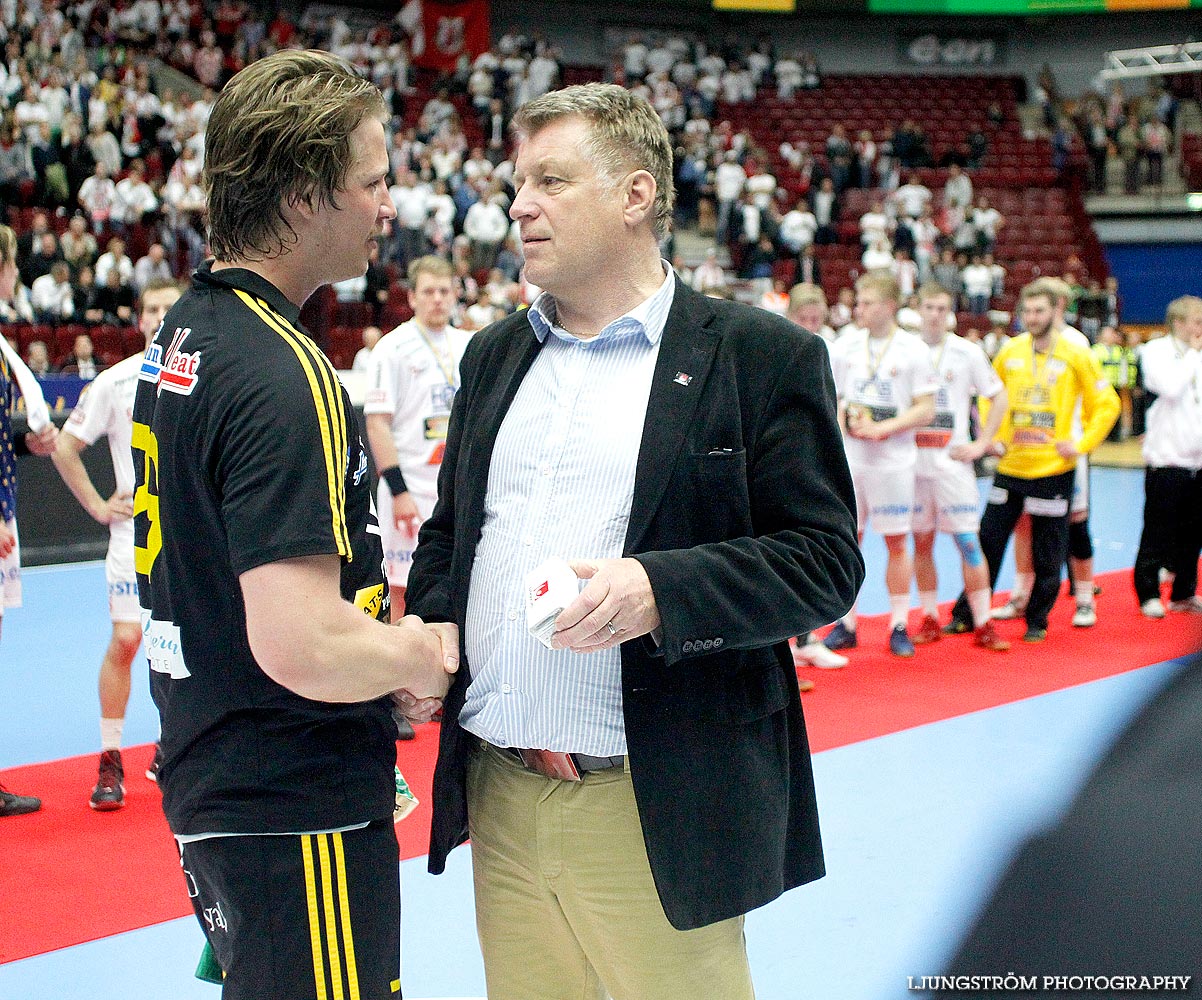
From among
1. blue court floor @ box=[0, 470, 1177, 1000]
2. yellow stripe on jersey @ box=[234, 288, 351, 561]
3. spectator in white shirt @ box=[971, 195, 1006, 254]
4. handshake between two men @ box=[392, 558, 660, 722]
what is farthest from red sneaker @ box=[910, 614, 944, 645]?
spectator in white shirt @ box=[971, 195, 1006, 254]

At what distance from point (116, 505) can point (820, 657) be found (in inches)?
143

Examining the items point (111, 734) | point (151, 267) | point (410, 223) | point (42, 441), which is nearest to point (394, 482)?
point (42, 441)

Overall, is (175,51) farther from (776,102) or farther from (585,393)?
(585,393)

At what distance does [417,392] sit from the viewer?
18.9ft

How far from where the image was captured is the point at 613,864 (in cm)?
196

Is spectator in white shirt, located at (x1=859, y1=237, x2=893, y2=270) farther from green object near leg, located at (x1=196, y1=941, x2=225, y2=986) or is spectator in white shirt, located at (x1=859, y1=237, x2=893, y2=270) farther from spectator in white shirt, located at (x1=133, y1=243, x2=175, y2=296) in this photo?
green object near leg, located at (x1=196, y1=941, x2=225, y2=986)

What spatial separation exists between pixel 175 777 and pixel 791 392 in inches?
42.9

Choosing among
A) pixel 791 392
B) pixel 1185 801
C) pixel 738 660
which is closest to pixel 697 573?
pixel 738 660

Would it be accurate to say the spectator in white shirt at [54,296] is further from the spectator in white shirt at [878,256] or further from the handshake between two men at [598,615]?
the handshake between two men at [598,615]

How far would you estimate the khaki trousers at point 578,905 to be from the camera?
194 centimetres

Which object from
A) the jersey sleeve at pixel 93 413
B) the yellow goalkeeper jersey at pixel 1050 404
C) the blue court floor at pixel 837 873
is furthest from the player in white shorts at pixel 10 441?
the yellow goalkeeper jersey at pixel 1050 404

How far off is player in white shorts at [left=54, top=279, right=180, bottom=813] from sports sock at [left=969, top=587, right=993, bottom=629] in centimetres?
453

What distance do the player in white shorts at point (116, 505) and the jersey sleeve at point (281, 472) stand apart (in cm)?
321

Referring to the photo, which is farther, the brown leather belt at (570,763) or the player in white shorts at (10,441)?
the player in white shorts at (10,441)
